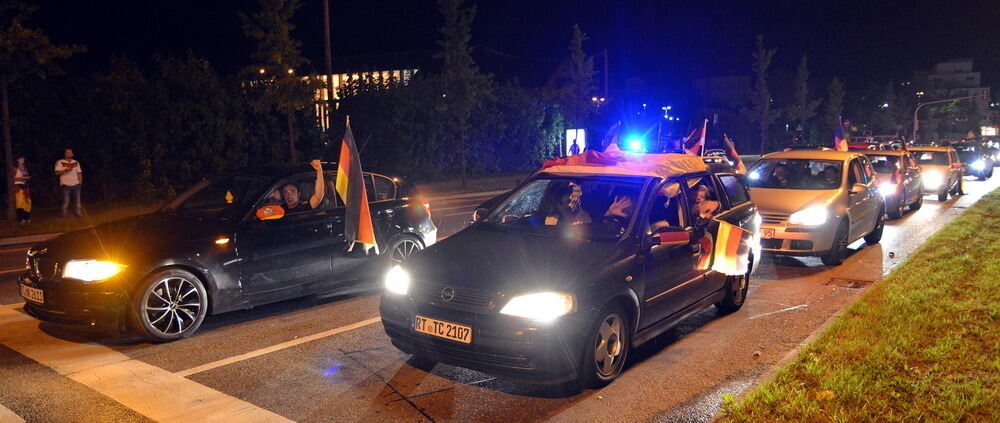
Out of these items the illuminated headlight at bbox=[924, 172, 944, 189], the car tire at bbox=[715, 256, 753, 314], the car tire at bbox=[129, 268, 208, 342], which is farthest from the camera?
the illuminated headlight at bbox=[924, 172, 944, 189]

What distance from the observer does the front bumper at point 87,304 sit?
21.3 ft

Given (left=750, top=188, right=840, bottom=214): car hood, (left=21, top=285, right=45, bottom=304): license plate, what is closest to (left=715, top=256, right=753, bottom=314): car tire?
(left=750, top=188, right=840, bottom=214): car hood

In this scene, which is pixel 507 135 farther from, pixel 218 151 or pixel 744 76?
pixel 744 76

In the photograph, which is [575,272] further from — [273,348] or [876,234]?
[876,234]

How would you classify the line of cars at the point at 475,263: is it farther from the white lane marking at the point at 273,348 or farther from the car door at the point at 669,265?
the white lane marking at the point at 273,348

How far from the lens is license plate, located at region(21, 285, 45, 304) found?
6705 mm

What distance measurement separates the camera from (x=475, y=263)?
556 cm

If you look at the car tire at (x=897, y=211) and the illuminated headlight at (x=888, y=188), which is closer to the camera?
the illuminated headlight at (x=888, y=188)

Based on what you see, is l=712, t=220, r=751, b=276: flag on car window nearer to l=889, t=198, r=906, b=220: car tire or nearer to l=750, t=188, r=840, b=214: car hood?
l=750, t=188, r=840, b=214: car hood

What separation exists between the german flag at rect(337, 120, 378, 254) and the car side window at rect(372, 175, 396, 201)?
37.9 inches

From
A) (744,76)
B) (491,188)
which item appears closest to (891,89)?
(744,76)

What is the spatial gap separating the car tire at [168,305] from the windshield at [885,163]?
15.5 meters

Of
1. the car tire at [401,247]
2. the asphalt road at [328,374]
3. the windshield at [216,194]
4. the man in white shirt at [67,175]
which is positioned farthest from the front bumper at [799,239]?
the man in white shirt at [67,175]

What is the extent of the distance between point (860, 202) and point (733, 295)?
4943 millimetres
